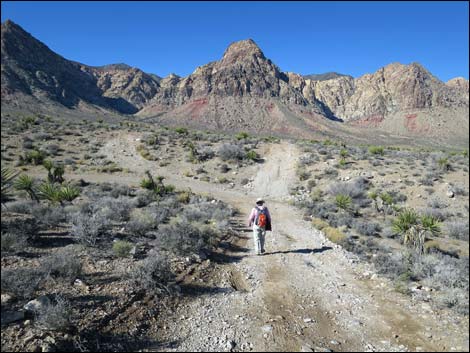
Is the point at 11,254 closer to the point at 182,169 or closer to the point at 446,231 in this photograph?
the point at 446,231

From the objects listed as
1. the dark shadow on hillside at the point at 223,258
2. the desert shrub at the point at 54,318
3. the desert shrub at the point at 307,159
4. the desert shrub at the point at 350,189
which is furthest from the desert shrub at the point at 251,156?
the desert shrub at the point at 54,318

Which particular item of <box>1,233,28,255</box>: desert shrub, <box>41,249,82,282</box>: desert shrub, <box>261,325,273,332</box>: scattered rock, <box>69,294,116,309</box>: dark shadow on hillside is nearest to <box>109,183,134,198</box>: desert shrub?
<box>1,233,28,255</box>: desert shrub

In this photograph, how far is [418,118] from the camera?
132 metres

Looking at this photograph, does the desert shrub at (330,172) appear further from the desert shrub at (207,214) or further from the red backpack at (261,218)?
the red backpack at (261,218)

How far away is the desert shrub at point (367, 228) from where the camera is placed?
→ 43.3ft

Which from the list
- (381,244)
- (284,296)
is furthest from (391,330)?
(381,244)

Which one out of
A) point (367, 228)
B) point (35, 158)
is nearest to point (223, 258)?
point (367, 228)

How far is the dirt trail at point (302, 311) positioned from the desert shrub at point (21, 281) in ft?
8.24

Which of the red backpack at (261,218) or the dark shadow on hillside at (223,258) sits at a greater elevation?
the red backpack at (261,218)

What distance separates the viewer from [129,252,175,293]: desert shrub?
6828 mm

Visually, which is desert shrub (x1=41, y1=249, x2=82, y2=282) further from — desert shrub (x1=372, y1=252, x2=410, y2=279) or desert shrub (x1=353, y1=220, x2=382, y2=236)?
desert shrub (x1=353, y1=220, x2=382, y2=236)

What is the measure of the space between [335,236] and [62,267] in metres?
9.14

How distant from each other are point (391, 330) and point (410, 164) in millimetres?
22424

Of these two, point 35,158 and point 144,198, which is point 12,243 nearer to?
point 144,198
